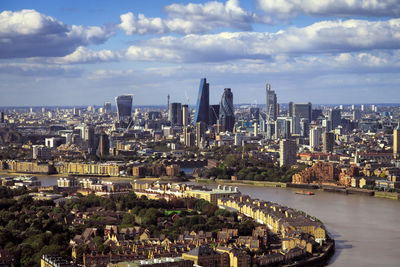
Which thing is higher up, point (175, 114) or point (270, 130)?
point (175, 114)

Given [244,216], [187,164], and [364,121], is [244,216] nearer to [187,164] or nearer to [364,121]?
[187,164]

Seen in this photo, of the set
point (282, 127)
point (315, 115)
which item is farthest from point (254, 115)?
point (282, 127)

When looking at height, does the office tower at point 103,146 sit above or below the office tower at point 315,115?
below

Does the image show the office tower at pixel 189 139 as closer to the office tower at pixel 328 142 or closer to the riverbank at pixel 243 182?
the office tower at pixel 328 142

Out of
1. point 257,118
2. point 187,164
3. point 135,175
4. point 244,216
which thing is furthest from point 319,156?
point 257,118

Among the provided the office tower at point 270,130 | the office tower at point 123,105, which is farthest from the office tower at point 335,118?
the office tower at point 123,105

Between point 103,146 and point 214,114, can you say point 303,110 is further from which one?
point 103,146
